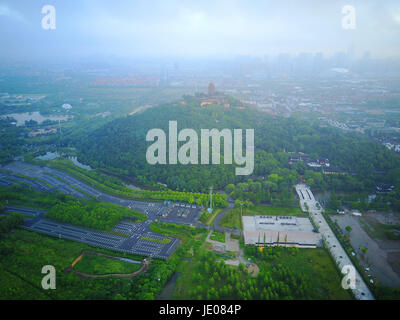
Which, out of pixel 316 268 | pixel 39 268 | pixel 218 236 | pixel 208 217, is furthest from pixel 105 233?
pixel 316 268

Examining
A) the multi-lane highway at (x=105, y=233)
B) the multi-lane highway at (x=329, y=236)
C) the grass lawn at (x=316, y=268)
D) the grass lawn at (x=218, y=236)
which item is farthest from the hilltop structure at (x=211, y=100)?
the grass lawn at (x=316, y=268)

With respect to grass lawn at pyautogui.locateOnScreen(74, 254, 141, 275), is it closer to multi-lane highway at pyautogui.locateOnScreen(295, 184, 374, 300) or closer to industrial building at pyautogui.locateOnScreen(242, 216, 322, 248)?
industrial building at pyautogui.locateOnScreen(242, 216, 322, 248)

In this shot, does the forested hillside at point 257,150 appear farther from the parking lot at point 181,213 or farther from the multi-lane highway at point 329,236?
the parking lot at point 181,213

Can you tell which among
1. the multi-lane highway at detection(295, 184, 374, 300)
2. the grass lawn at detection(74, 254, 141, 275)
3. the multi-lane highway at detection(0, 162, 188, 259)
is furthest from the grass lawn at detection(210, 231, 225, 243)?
the multi-lane highway at detection(295, 184, 374, 300)

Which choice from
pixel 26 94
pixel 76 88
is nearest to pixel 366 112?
pixel 76 88

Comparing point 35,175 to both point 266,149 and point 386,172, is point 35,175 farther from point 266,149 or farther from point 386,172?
point 386,172

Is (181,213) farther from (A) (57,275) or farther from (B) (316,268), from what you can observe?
(B) (316,268)

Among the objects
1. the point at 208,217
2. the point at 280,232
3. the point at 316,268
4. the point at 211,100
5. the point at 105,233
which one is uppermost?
the point at 211,100

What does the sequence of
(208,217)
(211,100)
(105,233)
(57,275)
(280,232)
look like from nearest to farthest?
(57,275)
(280,232)
(105,233)
(208,217)
(211,100)
